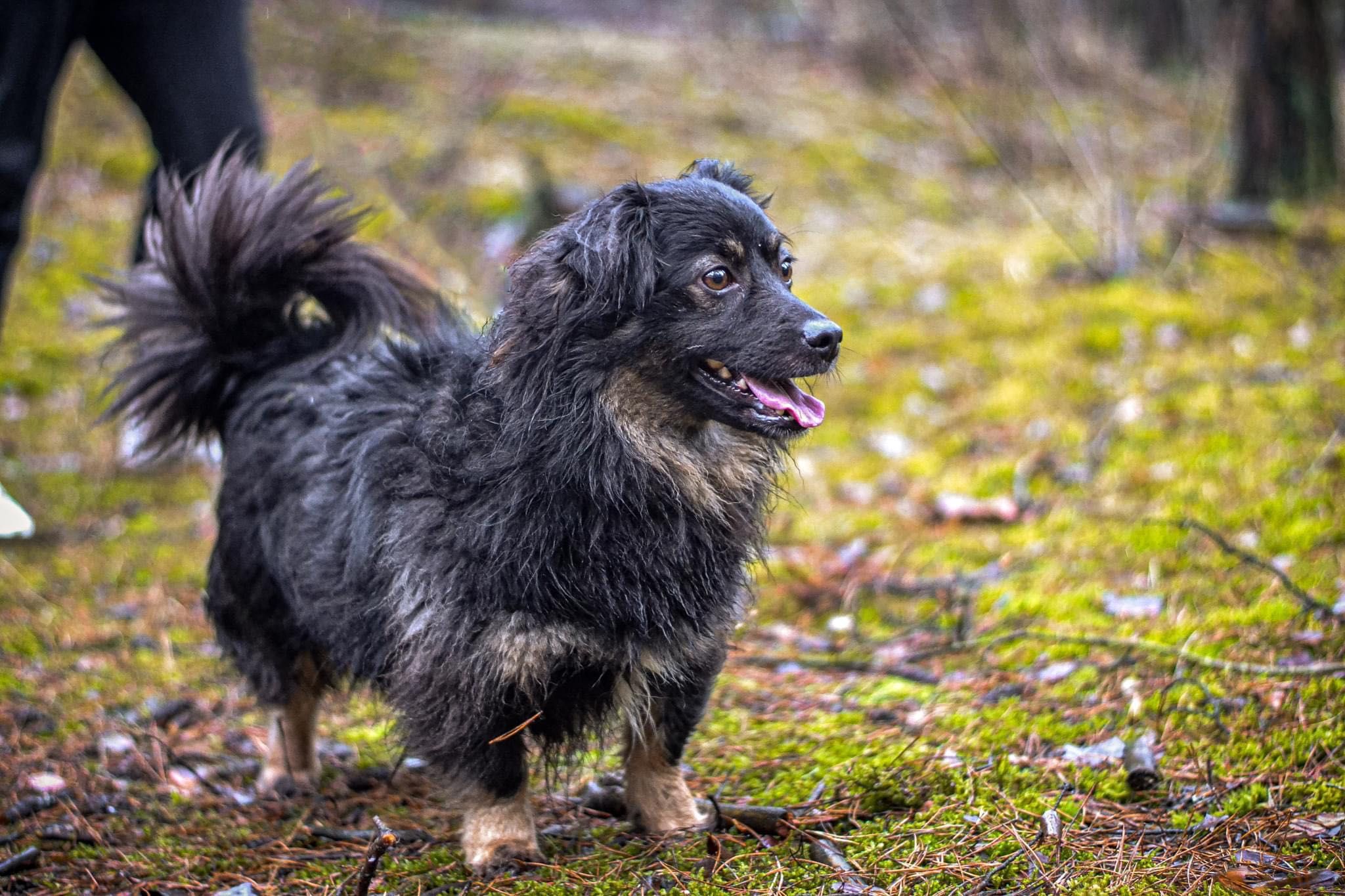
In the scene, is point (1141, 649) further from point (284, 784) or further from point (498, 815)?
point (284, 784)

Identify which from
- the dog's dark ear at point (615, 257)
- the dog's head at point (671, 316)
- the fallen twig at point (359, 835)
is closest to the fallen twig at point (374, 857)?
the fallen twig at point (359, 835)

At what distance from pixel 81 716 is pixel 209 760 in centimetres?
51

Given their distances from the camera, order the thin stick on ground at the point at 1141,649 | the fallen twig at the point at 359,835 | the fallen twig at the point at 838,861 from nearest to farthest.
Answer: the fallen twig at the point at 838,861
the fallen twig at the point at 359,835
the thin stick on ground at the point at 1141,649

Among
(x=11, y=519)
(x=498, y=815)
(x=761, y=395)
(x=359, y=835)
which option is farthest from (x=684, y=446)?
(x=11, y=519)

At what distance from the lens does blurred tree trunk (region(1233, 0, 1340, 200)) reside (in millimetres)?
7102

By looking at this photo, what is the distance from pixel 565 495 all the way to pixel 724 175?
118cm

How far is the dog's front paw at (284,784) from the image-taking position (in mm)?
3393

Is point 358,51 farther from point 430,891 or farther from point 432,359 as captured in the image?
point 430,891

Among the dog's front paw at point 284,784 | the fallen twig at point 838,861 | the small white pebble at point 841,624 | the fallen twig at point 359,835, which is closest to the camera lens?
the fallen twig at point 838,861

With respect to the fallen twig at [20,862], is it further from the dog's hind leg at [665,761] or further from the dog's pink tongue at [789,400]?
the dog's pink tongue at [789,400]

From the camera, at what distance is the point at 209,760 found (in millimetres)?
3602

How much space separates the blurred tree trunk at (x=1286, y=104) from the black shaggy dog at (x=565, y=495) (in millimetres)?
5736

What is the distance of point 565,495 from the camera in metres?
2.63

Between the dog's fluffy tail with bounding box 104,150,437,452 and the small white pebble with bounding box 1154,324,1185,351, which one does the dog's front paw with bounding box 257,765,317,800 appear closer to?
the dog's fluffy tail with bounding box 104,150,437,452
